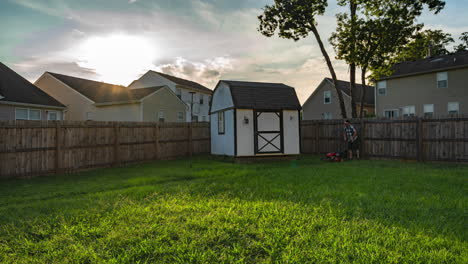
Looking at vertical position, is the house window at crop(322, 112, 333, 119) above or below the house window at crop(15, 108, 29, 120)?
above

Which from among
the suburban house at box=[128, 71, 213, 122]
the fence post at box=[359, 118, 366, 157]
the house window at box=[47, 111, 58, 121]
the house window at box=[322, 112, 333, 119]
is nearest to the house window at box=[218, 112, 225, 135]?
the fence post at box=[359, 118, 366, 157]

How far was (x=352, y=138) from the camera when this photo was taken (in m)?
14.2

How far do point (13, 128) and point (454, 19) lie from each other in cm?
2173

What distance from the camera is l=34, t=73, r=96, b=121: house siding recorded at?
85.7 feet

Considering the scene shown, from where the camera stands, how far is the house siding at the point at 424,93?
22.6m

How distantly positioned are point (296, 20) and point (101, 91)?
707 inches

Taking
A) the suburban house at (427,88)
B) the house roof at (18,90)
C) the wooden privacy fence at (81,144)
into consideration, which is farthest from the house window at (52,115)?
the suburban house at (427,88)

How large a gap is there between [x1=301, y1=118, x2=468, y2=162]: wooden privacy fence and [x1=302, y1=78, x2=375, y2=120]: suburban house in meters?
16.6

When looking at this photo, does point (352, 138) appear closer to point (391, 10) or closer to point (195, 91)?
point (391, 10)

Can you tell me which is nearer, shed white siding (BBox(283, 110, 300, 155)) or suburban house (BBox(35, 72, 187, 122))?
shed white siding (BBox(283, 110, 300, 155))

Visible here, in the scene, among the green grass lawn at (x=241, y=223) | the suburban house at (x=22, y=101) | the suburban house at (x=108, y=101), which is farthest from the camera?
the suburban house at (x=108, y=101)

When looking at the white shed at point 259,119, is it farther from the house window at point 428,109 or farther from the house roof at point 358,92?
the house roof at point 358,92

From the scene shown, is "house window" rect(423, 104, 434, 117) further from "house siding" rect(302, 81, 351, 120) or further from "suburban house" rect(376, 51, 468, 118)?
"house siding" rect(302, 81, 351, 120)

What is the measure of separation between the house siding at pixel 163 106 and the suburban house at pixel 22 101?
6133 millimetres
